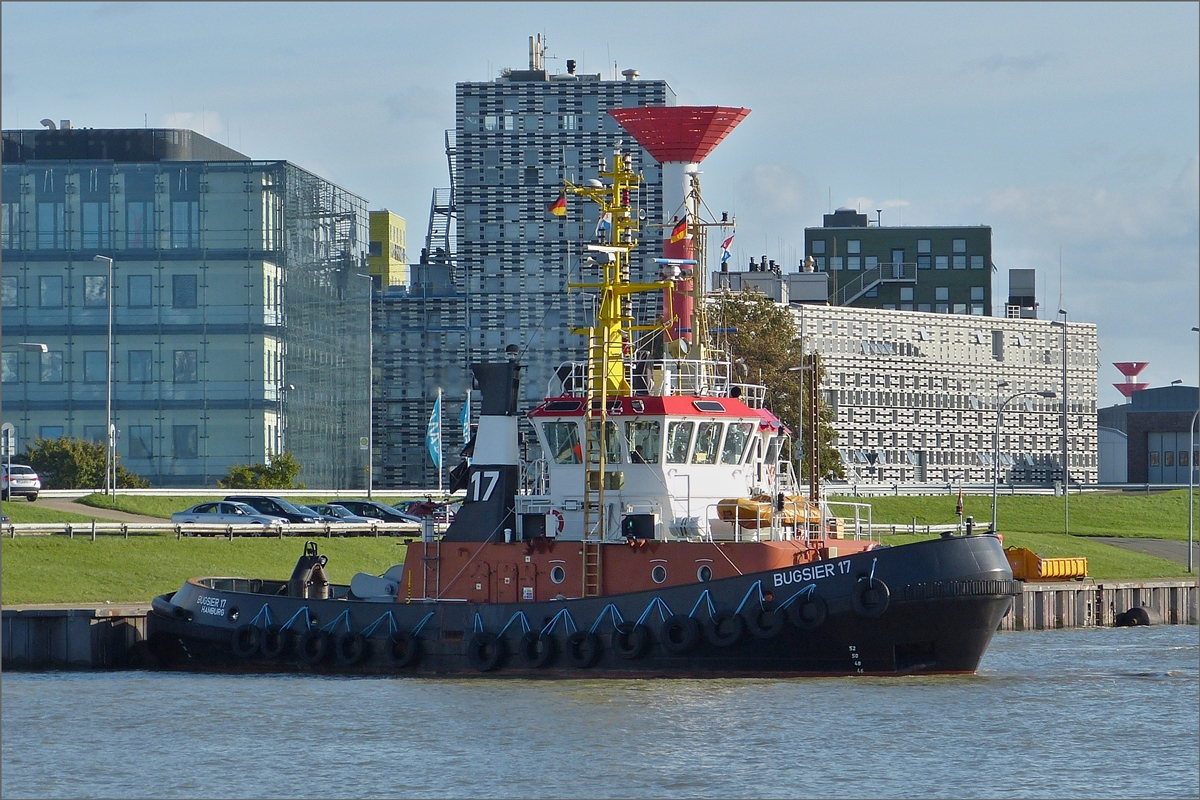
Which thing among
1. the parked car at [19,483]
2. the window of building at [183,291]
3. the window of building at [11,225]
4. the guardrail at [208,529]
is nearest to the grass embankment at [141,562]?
the guardrail at [208,529]

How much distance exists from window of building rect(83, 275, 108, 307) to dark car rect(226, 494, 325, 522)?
2506 cm

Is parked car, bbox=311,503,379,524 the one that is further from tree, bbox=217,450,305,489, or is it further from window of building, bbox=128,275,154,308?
window of building, bbox=128,275,154,308

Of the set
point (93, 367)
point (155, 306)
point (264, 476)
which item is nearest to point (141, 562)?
point (264, 476)

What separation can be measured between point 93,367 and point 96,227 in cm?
597

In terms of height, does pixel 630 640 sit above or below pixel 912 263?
below

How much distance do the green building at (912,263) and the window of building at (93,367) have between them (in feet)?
174

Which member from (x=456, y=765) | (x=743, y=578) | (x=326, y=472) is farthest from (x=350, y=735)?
(x=326, y=472)

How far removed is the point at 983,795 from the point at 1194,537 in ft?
181

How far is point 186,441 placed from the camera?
267 ft

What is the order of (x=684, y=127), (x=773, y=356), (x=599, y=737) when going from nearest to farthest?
1. (x=599, y=737)
2. (x=684, y=127)
3. (x=773, y=356)

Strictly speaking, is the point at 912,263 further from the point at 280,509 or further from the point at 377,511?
the point at 280,509

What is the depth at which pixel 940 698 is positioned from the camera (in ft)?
95.6

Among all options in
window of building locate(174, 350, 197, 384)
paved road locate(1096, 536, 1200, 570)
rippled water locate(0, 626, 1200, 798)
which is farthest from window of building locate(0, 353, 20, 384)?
rippled water locate(0, 626, 1200, 798)

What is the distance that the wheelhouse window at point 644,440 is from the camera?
3131 cm
